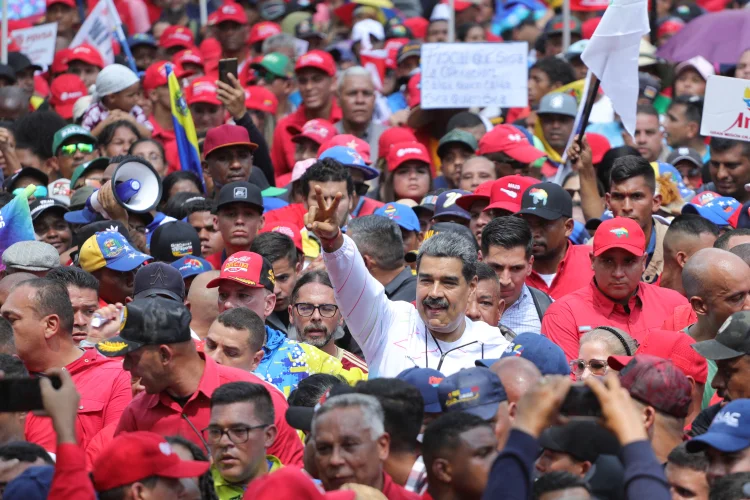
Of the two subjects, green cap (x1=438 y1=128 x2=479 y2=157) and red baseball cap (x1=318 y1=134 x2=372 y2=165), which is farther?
green cap (x1=438 y1=128 x2=479 y2=157)

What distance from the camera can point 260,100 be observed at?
12.5m

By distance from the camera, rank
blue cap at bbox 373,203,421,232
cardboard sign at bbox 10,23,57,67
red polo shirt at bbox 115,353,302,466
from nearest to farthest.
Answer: red polo shirt at bbox 115,353,302,466 → blue cap at bbox 373,203,421,232 → cardboard sign at bbox 10,23,57,67

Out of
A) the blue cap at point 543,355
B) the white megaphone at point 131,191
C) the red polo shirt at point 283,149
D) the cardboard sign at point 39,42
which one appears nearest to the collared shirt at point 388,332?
the blue cap at point 543,355

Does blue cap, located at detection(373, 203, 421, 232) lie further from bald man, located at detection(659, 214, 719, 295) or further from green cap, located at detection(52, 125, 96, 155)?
green cap, located at detection(52, 125, 96, 155)

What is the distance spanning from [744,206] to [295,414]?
4534 millimetres

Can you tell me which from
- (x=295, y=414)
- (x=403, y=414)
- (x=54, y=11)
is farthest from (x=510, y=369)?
(x=54, y=11)

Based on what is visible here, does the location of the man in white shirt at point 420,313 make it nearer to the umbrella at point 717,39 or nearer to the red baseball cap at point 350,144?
the red baseball cap at point 350,144

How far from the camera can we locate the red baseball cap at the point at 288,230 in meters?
9.04

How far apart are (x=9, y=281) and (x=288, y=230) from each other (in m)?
2.00

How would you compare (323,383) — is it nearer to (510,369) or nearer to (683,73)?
(510,369)

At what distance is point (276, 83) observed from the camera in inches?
520

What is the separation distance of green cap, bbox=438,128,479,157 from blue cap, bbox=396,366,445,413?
5274 millimetres

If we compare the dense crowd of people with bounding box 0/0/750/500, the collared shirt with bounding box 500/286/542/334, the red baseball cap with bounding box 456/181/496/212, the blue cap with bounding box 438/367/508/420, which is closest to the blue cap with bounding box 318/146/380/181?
the dense crowd of people with bounding box 0/0/750/500

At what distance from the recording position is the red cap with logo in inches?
594
